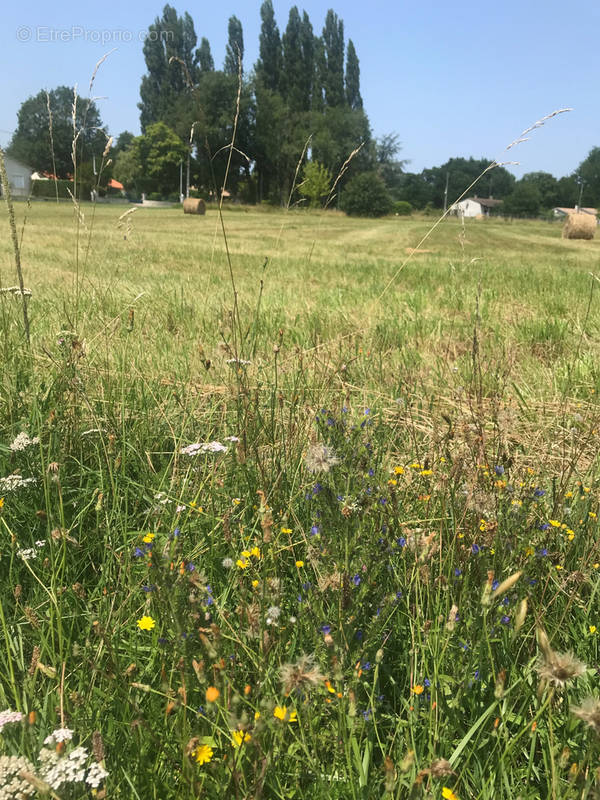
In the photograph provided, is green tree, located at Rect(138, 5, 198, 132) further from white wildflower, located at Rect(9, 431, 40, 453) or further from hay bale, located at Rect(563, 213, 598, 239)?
white wildflower, located at Rect(9, 431, 40, 453)

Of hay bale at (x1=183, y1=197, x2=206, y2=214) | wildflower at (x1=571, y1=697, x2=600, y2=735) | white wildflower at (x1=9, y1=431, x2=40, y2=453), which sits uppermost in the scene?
hay bale at (x1=183, y1=197, x2=206, y2=214)

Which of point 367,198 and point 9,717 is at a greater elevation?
point 367,198

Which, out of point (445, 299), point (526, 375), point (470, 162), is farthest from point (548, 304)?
point (470, 162)

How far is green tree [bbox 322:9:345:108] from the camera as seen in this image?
6912 cm

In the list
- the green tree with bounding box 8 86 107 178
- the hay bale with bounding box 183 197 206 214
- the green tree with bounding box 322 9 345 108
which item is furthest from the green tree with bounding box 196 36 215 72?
the hay bale with bounding box 183 197 206 214

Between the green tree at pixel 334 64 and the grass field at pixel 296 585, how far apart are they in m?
74.8

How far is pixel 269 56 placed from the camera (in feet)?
222

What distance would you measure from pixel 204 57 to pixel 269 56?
772 cm

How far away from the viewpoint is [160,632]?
133 centimetres

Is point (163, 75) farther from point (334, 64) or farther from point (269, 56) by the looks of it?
point (334, 64)

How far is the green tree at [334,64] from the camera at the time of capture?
6912 cm

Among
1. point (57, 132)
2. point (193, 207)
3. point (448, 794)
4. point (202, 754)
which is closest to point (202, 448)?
point (202, 754)

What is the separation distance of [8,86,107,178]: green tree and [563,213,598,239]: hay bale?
18.2 m

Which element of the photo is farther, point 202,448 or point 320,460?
point 202,448
